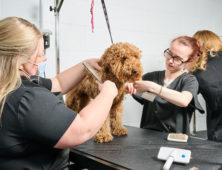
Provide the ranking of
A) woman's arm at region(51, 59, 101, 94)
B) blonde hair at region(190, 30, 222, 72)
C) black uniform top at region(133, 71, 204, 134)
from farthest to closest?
1. blonde hair at region(190, 30, 222, 72)
2. black uniform top at region(133, 71, 204, 134)
3. woman's arm at region(51, 59, 101, 94)

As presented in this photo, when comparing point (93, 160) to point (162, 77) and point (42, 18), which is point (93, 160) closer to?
point (162, 77)

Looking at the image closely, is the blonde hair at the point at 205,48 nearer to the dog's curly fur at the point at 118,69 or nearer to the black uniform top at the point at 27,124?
the dog's curly fur at the point at 118,69

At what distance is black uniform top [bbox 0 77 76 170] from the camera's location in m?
0.63

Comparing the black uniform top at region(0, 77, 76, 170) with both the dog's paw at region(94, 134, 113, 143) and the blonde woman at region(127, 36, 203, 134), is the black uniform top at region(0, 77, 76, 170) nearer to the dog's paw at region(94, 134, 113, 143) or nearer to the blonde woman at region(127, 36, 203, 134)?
the dog's paw at region(94, 134, 113, 143)

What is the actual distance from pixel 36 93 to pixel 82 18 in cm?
133

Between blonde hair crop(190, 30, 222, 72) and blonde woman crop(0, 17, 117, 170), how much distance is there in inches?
47.4

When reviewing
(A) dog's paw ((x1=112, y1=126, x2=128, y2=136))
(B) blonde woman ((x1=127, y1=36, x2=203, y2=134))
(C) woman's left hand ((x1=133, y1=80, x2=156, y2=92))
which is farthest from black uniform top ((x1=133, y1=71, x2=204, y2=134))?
(A) dog's paw ((x1=112, y1=126, x2=128, y2=136))

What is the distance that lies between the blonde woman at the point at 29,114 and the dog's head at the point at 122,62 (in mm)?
319

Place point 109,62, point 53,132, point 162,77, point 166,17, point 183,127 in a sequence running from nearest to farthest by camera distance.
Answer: point 53,132, point 109,62, point 183,127, point 162,77, point 166,17

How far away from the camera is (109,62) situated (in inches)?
43.1

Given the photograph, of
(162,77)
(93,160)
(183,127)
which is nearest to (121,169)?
(93,160)

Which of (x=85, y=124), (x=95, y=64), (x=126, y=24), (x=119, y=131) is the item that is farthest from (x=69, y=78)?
(x=126, y=24)

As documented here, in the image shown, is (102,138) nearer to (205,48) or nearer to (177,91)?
(177,91)

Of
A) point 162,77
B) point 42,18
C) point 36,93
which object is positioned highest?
point 42,18
